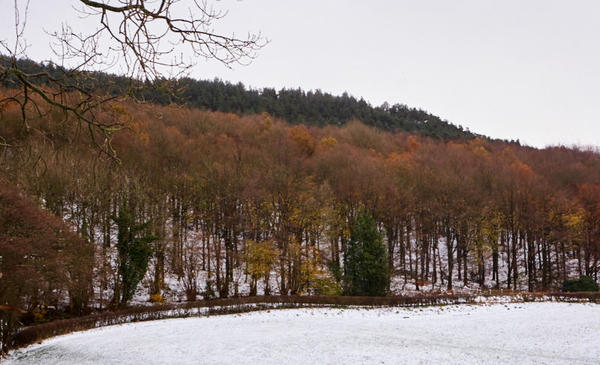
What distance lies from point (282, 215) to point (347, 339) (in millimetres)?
16710

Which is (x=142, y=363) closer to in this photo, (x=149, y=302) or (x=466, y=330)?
(x=149, y=302)

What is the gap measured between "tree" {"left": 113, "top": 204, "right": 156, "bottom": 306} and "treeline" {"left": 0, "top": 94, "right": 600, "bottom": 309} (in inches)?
3.0

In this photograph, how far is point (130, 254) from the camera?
2605 cm

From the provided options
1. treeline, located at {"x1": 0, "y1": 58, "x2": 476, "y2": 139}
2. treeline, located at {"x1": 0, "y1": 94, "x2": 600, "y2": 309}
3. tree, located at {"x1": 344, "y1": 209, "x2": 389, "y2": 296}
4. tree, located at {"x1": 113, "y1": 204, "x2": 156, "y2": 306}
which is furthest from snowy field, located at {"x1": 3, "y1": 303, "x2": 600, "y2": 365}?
treeline, located at {"x1": 0, "y1": 58, "x2": 476, "y2": 139}

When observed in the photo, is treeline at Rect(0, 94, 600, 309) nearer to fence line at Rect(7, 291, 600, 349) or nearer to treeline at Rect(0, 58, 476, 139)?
fence line at Rect(7, 291, 600, 349)

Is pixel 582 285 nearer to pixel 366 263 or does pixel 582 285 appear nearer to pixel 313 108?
pixel 366 263

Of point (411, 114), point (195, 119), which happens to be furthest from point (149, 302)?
point (411, 114)

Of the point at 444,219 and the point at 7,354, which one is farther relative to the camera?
the point at 444,219

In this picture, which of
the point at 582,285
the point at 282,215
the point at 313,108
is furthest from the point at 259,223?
the point at 313,108

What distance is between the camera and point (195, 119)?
54.5m

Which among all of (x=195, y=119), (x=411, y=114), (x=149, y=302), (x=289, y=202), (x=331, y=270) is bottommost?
(x=149, y=302)

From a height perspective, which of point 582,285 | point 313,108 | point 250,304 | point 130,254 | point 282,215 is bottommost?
point 250,304

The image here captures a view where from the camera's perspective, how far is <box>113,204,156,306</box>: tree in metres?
25.5

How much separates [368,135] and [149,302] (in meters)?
47.3
